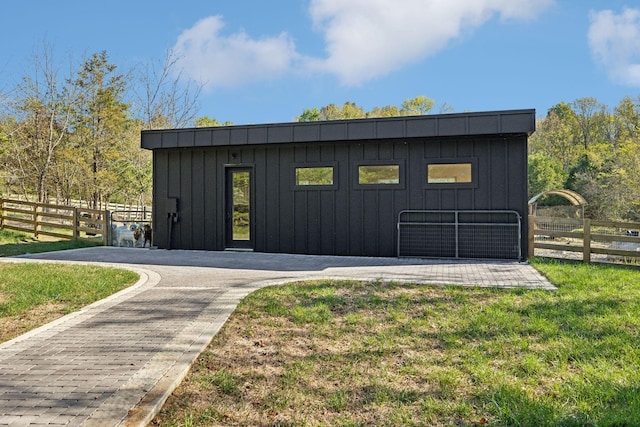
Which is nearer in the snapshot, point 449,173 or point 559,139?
point 449,173

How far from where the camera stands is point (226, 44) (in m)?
30.4

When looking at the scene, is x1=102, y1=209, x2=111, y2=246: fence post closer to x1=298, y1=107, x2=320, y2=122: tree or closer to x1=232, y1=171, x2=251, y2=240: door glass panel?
x1=232, y1=171, x2=251, y2=240: door glass panel

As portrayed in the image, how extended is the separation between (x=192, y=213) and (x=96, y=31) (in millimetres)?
16142

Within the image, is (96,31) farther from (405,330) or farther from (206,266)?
(405,330)

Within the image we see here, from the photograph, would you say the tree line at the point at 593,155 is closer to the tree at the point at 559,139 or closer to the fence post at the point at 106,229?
the tree at the point at 559,139

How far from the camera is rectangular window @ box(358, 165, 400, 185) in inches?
345

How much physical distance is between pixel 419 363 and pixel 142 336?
229 cm

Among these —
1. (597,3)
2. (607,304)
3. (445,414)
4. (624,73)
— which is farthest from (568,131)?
(445,414)

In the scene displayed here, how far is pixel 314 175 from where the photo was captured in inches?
363

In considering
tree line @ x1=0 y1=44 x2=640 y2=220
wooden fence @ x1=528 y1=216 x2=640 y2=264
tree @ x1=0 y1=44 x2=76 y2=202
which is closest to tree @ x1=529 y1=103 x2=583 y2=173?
tree line @ x1=0 y1=44 x2=640 y2=220

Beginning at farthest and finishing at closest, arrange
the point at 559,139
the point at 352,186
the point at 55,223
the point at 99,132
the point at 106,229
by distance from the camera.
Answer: the point at 559,139
the point at 99,132
the point at 55,223
the point at 106,229
the point at 352,186

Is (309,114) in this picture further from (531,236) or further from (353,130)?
(531,236)

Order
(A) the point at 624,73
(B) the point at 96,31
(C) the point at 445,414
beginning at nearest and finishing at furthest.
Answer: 1. (C) the point at 445,414
2. (B) the point at 96,31
3. (A) the point at 624,73

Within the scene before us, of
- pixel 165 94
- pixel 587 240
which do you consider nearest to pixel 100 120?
pixel 165 94
